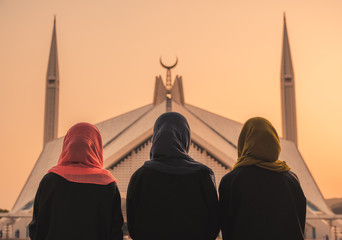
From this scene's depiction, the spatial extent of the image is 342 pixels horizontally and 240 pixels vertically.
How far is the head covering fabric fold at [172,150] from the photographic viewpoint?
287cm

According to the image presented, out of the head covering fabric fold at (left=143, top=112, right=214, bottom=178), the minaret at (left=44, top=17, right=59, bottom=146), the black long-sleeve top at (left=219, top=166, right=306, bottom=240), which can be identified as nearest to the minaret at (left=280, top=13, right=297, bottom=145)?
the minaret at (left=44, top=17, right=59, bottom=146)

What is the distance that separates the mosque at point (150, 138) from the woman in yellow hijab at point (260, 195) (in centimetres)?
1211

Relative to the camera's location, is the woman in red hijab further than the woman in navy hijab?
Yes

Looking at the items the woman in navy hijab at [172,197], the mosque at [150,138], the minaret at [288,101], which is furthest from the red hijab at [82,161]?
the minaret at [288,101]

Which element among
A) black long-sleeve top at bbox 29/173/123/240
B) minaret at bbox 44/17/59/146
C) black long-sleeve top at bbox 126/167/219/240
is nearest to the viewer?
black long-sleeve top at bbox 126/167/219/240

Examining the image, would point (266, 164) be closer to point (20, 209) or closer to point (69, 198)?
point (69, 198)

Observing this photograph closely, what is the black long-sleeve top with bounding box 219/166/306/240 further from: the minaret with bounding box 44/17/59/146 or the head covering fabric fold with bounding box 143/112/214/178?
the minaret with bounding box 44/17/59/146

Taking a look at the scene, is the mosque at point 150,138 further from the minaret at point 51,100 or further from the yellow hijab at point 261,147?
the yellow hijab at point 261,147

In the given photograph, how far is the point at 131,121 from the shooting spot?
811 inches

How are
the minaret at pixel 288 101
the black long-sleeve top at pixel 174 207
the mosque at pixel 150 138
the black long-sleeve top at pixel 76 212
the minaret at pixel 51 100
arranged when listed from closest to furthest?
the black long-sleeve top at pixel 174 207 → the black long-sleeve top at pixel 76 212 → the mosque at pixel 150 138 → the minaret at pixel 288 101 → the minaret at pixel 51 100

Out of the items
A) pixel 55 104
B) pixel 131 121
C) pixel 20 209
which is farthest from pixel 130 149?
pixel 55 104

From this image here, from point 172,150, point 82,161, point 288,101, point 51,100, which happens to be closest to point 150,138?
point 51,100

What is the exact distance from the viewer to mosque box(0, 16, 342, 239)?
50.9 feet

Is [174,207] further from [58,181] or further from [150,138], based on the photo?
[150,138]
